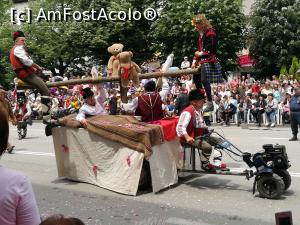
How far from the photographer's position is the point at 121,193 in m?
7.73

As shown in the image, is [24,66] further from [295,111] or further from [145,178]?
[295,111]

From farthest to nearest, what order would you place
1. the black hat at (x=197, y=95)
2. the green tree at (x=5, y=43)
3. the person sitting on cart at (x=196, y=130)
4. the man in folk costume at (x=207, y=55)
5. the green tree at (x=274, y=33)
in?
the green tree at (x=5, y=43), the green tree at (x=274, y=33), the man in folk costume at (x=207, y=55), the black hat at (x=197, y=95), the person sitting on cart at (x=196, y=130)

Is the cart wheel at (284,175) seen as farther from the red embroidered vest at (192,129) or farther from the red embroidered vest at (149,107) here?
the red embroidered vest at (149,107)

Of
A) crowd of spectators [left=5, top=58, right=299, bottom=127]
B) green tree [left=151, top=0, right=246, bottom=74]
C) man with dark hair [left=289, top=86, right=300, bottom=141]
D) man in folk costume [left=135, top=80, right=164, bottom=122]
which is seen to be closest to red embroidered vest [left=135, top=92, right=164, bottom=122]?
man in folk costume [left=135, top=80, right=164, bottom=122]

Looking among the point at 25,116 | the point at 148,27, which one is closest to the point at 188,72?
the point at 25,116

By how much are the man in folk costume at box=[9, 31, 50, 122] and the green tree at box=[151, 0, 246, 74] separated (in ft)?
70.7

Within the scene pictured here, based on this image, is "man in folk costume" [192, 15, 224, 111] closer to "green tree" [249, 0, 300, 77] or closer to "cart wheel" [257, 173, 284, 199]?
"cart wheel" [257, 173, 284, 199]

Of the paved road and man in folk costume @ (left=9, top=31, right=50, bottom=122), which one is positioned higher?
man in folk costume @ (left=9, top=31, right=50, bottom=122)

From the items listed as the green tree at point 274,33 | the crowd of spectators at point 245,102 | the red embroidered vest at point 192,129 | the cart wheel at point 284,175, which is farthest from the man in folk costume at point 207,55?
the green tree at point 274,33

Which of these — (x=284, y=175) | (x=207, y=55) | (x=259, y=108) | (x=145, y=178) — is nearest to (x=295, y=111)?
(x=259, y=108)

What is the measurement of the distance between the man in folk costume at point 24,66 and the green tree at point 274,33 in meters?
28.2

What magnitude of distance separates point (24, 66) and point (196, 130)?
3.19 meters

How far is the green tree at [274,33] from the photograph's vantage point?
34375 mm

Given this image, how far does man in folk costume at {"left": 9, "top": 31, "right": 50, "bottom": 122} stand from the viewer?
27.5 ft
